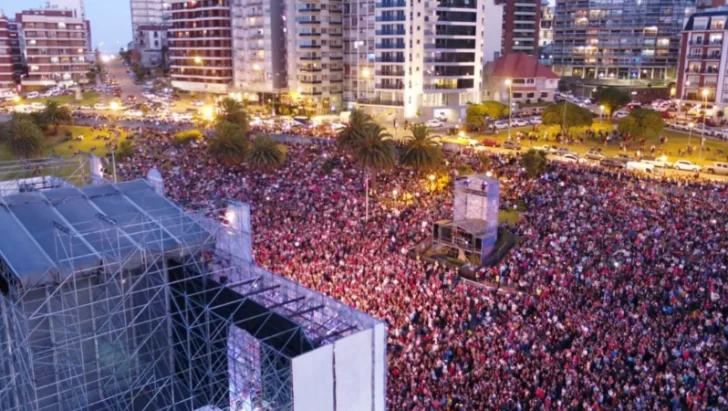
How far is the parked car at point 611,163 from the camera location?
4110 centimetres

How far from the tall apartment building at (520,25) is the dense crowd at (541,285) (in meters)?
65.5

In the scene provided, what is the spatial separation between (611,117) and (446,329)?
51706 mm

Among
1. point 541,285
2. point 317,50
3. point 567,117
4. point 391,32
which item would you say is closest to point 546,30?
point 317,50

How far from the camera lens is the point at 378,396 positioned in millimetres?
13367

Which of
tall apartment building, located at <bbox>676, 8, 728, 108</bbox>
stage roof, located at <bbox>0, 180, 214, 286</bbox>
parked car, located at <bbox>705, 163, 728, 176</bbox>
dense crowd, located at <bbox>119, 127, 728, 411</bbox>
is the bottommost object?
dense crowd, located at <bbox>119, 127, 728, 411</bbox>

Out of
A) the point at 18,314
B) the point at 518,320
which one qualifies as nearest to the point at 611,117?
the point at 518,320

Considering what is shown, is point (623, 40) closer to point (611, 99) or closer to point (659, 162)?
point (611, 99)

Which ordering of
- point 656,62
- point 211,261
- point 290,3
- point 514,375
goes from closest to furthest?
1. point 211,261
2. point 514,375
3. point 290,3
4. point 656,62

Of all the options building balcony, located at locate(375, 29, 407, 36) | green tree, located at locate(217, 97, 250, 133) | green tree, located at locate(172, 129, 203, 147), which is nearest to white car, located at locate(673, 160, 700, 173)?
green tree, located at locate(217, 97, 250, 133)

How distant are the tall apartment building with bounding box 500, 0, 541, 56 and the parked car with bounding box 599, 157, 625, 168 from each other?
57723 millimetres

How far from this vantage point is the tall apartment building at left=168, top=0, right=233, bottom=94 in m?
81.4

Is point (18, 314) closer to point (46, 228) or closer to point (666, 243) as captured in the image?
point (46, 228)

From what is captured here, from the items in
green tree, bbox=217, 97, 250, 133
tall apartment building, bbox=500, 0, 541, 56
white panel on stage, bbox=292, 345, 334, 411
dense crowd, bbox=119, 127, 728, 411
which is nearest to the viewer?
white panel on stage, bbox=292, 345, 334, 411

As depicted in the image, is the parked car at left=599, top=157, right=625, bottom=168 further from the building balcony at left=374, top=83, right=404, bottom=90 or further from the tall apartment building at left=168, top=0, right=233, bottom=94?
the tall apartment building at left=168, top=0, right=233, bottom=94
